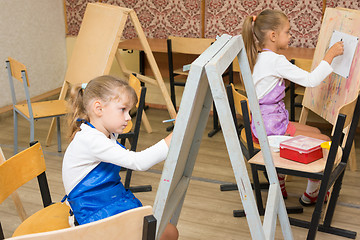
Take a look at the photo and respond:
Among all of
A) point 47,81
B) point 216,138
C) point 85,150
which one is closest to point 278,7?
point 216,138

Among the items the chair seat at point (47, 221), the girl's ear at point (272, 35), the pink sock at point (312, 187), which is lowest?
the pink sock at point (312, 187)

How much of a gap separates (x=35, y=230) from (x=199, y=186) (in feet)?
4.84

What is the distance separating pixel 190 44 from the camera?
3908mm

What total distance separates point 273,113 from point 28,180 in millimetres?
1446

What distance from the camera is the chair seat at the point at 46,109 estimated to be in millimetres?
3236

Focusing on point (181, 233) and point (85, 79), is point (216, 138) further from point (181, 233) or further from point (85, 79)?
point (181, 233)

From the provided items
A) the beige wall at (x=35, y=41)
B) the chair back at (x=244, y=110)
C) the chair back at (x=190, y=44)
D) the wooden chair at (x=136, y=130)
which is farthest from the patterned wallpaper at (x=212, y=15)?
the chair back at (x=244, y=110)

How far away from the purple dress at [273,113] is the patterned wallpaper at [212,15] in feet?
5.74

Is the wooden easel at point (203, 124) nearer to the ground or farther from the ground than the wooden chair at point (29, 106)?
farther from the ground

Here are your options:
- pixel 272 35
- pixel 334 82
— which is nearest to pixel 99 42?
pixel 272 35

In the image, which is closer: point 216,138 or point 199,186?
point 199,186

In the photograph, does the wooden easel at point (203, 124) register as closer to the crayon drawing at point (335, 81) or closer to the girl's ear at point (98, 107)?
the girl's ear at point (98, 107)

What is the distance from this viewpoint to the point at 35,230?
5.18 feet

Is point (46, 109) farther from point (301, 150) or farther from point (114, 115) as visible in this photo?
point (301, 150)
